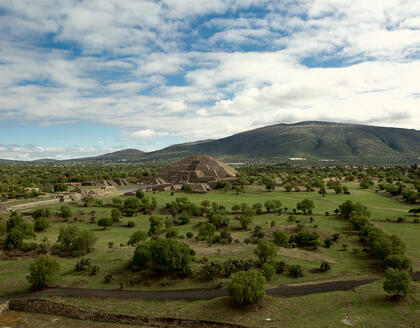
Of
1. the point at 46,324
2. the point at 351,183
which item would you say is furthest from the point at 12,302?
the point at 351,183

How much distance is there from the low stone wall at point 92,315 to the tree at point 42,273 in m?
2.69

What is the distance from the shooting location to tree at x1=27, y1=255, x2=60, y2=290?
37031 mm

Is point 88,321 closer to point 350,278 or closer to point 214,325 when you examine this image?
point 214,325

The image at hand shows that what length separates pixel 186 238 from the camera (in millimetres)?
56969

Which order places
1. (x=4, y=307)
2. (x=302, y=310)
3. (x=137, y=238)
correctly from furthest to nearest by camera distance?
(x=137, y=238)
(x=4, y=307)
(x=302, y=310)

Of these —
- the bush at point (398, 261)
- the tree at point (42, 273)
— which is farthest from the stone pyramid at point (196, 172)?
the tree at point (42, 273)

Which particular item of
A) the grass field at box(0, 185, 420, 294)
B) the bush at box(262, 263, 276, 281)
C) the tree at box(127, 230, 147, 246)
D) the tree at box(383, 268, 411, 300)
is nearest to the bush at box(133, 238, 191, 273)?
the grass field at box(0, 185, 420, 294)

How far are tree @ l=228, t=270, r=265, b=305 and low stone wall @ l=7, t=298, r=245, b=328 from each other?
3.05 m

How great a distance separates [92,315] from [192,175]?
397 ft

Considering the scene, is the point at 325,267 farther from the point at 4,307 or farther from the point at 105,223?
the point at 105,223

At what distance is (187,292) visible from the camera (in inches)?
1435

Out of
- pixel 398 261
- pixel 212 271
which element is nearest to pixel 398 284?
pixel 398 261

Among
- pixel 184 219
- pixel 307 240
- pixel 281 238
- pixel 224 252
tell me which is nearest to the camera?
pixel 224 252

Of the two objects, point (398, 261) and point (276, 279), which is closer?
point (276, 279)
